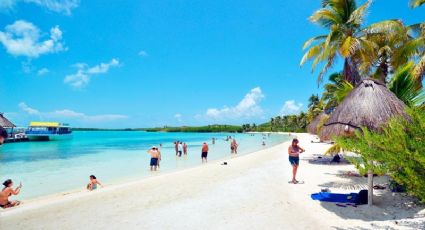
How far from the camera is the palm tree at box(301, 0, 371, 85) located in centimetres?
1217

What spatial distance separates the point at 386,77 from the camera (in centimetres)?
1368

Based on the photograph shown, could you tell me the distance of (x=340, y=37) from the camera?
13.0m

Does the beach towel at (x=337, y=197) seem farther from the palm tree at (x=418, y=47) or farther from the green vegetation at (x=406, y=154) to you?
the palm tree at (x=418, y=47)

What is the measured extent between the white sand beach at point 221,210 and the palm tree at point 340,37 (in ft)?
17.4

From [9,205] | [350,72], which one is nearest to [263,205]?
[9,205]

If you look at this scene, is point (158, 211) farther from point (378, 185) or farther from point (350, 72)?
point (350, 72)

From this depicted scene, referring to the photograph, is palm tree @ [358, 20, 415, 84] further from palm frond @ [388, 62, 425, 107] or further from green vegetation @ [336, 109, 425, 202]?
green vegetation @ [336, 109, 425, 202]

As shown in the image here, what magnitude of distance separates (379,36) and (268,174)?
773cm

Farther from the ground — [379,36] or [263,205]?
[379,36]

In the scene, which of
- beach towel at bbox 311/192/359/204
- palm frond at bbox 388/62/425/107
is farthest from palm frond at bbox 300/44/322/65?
beach towel at bbox 311/192/359/204

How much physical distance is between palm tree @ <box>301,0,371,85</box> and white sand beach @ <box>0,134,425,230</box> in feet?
17.4

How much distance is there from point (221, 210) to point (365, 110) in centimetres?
387

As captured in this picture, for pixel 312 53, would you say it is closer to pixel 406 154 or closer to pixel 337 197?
pixel 337 197

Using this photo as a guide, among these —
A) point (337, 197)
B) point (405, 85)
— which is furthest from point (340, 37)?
point (337, 197)
